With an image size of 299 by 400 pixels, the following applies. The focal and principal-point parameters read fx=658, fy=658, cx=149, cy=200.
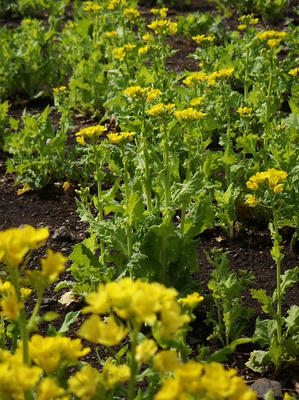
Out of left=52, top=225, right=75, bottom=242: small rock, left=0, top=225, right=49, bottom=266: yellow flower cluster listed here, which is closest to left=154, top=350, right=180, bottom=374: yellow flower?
left=0, top=225, right=49, bottom=266: yellow flower cluster

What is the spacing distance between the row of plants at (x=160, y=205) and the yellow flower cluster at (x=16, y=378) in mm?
30

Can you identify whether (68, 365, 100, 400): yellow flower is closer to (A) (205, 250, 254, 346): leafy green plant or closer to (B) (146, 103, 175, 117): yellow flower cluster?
(A) (205, 250, 254, 346): leafy green plant

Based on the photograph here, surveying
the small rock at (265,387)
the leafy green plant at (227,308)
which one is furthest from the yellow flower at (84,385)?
the leafy green plant at (227,308)

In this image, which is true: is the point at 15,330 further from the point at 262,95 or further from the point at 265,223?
the point at 262,95

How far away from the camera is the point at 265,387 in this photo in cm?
287

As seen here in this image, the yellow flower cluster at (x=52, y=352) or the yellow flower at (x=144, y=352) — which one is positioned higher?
the yellow flower at (x=144, y=352)

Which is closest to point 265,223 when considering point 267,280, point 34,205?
point 267,280

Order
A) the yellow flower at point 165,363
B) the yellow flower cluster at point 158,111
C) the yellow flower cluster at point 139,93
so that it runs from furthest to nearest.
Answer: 1. the yellow flower cluster at point 139,93
2. the yellow flower cluster at point 158,111
3. the yellow flower at point 165,363

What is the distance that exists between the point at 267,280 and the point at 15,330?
4.91 feet

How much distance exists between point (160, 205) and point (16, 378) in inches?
79.3

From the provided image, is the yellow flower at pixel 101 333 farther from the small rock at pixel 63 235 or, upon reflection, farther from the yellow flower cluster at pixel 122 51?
the yellow flower cluster at pixel 122 51

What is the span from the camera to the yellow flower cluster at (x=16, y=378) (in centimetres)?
154

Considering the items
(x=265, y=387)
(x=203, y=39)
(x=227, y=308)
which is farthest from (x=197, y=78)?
(x=265, y=387)

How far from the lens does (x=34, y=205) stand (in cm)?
482
